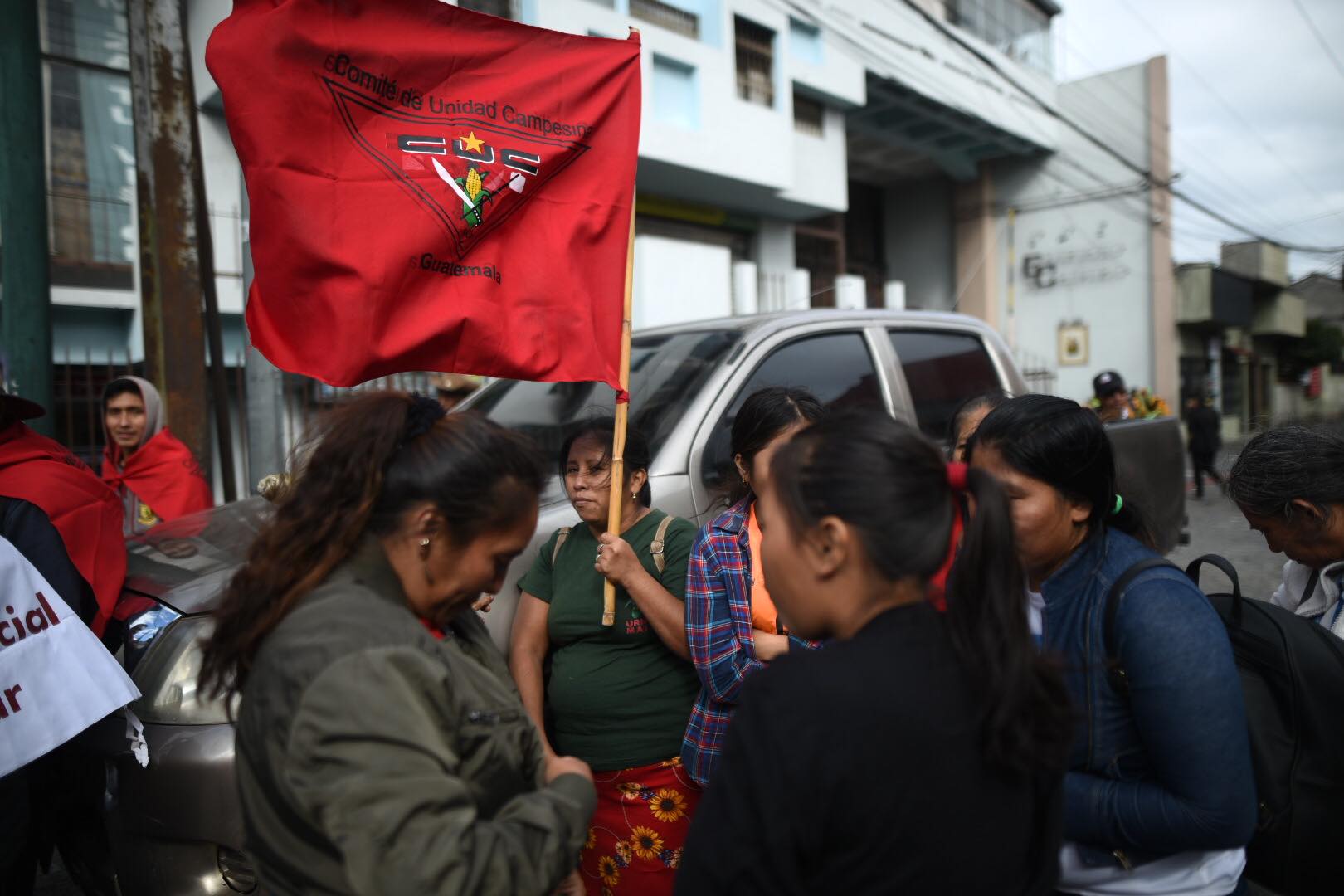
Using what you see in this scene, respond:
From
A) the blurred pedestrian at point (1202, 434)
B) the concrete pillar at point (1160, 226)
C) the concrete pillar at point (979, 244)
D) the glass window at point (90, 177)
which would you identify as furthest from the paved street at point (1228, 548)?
the glass window at point (90, 177)

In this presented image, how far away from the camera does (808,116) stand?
16828 millimetres

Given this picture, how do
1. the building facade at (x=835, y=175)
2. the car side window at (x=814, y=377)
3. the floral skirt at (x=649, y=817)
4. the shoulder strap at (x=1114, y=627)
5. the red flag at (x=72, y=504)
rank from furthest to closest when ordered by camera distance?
1. the building facade at (x=835, y=175)
2. the car side window at (x=814, y=377)
3. the red flag at (x=72, y=504)
4. the floral skirt at (x=649, y=817)
5. the shoulder strap at (x=1114, y=627)

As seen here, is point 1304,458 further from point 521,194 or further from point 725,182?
point 725,182

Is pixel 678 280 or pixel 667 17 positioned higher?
pixel 667 17

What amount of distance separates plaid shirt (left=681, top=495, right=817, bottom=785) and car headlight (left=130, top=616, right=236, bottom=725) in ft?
4.17

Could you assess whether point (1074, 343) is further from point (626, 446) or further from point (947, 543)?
point (947, 543)

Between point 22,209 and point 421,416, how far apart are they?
14.3ft

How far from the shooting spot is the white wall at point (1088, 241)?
21.6m

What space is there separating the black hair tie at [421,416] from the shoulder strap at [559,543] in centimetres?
112

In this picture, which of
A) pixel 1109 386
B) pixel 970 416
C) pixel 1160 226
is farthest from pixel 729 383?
pixel 1160 226

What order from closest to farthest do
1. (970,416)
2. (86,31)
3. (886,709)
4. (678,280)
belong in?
(886,709) < (970,416) < (86,31) < (678,280)

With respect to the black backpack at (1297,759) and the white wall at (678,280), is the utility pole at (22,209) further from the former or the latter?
the white wall at (678,280)

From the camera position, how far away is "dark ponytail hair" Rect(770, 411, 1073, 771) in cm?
124

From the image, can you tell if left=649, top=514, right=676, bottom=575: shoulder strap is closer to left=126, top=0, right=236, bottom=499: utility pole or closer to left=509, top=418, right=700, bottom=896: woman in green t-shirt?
left=509, top=418, right=700, bottom=896: woman in green t-shirt
